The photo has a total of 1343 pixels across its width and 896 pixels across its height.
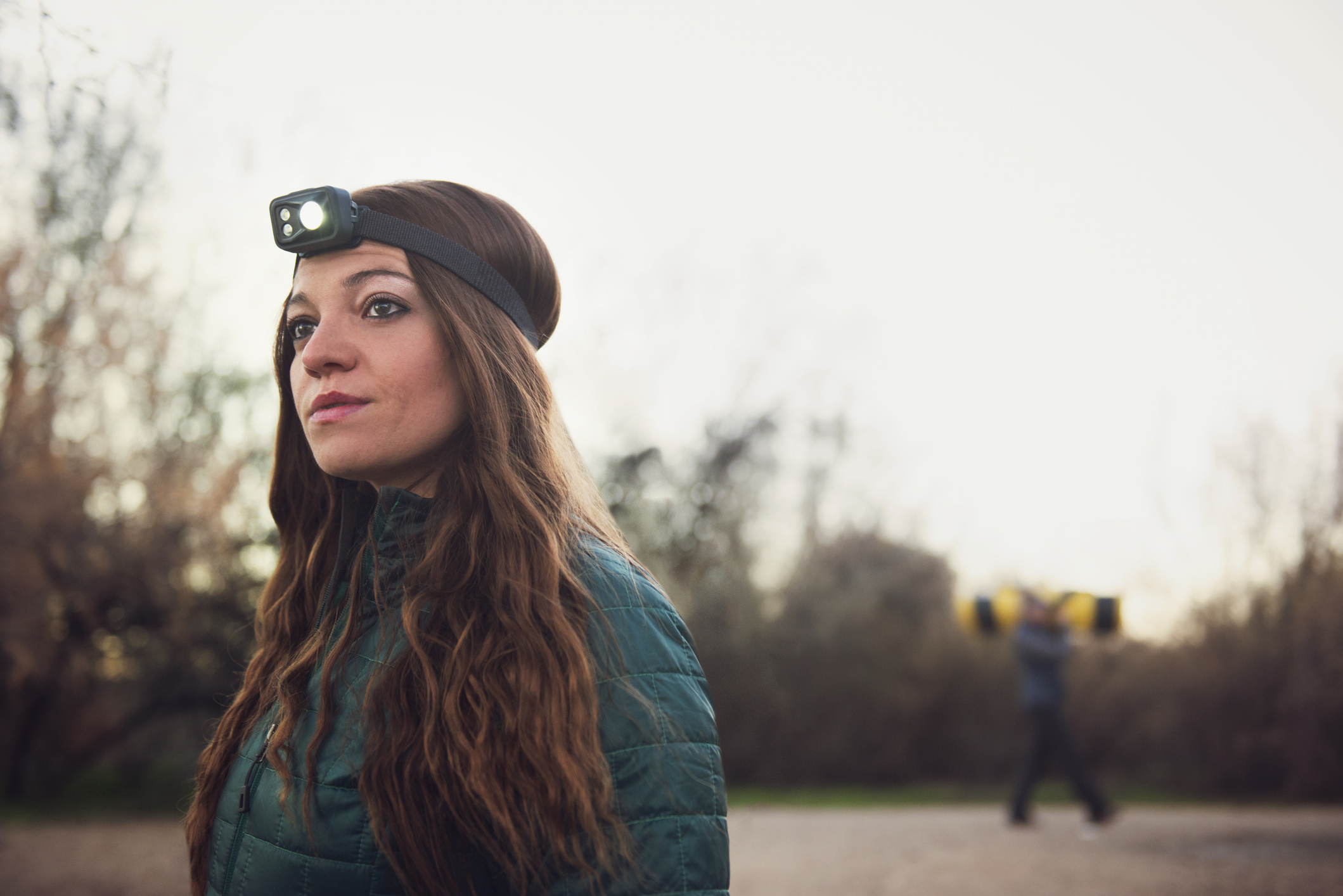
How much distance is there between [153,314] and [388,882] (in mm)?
10311

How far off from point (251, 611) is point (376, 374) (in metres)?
10.5

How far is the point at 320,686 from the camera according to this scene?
1563mm

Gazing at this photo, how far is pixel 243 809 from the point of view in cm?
161

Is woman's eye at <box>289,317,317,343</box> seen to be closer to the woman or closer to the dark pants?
the woman

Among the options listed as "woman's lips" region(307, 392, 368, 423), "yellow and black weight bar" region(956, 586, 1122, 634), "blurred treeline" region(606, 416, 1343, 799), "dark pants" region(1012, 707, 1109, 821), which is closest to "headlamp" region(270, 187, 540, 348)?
"woman's lips" region(307, 392, 368, 423)

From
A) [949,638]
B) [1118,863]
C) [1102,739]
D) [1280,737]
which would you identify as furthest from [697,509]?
[1118,863]

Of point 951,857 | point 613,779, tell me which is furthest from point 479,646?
point 951,857

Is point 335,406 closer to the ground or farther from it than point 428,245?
closer to the ground

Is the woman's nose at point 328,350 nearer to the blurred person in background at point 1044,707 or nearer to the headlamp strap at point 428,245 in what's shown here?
the headlamp strap at point 428,245

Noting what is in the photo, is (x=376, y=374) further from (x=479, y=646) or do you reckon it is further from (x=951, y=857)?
(x=951, y=857)

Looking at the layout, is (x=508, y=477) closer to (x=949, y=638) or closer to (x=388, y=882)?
(x=388, y=882)

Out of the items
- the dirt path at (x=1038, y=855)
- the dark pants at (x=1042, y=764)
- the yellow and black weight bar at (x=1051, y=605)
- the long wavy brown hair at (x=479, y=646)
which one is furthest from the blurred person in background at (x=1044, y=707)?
the long wavy brown hair at (x=479, y=646)

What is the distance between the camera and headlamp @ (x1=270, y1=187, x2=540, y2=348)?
1.73 metres

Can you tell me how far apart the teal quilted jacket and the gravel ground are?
551 centimetres
